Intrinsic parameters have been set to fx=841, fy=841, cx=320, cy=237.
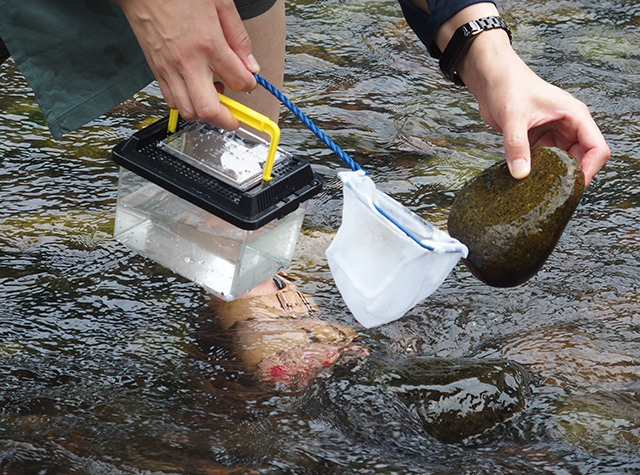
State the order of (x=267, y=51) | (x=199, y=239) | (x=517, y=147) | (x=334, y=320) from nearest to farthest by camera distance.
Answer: (x=517, y=147) < (x=199, y=239) < (x=267, y=51) < (x=334, y=320)

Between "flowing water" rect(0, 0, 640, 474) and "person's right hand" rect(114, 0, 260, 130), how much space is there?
897 mm

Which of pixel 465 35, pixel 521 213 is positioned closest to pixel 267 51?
pixel 465 35

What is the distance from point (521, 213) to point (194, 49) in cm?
100

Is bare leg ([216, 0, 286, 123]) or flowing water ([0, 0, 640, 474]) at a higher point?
bare leg ([216, 0, 286, 123])

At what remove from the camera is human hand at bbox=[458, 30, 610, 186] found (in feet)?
7.45

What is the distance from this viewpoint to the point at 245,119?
219 cm

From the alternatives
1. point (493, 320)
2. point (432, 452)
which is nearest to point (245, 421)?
point (432, 452)

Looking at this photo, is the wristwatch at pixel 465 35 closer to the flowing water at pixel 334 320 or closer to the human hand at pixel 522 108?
the human hand at pixel 522 108

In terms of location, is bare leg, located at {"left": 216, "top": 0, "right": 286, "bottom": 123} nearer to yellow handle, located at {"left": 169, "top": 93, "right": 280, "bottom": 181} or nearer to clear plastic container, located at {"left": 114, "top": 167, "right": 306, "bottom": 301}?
clear plastic container, located at {"left": 114, "top": 167, "right": 306, "bottom": 301}

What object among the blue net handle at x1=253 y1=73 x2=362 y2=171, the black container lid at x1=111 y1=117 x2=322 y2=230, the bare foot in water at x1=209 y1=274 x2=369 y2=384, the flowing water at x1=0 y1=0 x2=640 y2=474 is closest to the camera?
the blue net handle at x1=253 y1=73 x2=362 y2=171

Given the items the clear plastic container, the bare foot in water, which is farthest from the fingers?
the bare foot in water

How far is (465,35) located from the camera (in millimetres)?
2449

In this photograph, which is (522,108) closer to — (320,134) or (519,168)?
(519,168)

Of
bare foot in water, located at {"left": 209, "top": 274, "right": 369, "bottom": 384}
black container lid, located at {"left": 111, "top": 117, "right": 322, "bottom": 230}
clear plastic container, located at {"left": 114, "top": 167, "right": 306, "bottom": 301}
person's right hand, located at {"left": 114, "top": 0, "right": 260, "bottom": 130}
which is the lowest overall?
bare foot in water, located at {"left": 209, "top": 274, "right": 369, "bottom": 384}
